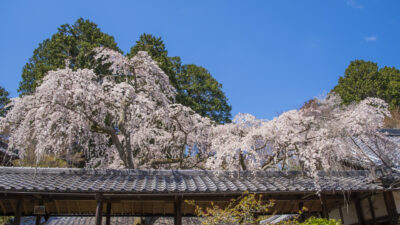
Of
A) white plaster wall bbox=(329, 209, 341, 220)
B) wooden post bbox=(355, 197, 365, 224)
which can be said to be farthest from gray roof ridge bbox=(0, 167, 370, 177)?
white plaster wall bbox=(329, 209, 341, 220)

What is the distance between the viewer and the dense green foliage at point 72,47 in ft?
67.7

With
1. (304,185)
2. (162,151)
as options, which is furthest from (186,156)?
(304,185)

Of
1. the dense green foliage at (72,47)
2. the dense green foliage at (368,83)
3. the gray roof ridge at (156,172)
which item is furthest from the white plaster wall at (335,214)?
the dense green foliage at (368,83)

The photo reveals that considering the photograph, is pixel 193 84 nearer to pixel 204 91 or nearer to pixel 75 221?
pixel 204 91

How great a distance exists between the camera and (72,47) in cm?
2234

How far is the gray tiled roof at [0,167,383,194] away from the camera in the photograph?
282 inches

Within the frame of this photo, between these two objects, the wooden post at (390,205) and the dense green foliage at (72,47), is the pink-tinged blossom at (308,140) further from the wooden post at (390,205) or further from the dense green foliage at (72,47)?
the dense green foliage at (72,47)

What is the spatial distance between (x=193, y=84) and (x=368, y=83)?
1739 centimetres

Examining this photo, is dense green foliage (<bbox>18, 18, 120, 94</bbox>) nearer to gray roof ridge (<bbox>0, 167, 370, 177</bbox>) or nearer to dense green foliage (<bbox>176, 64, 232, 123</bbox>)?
dense green foliage (<bbox>176, 64, 232, 123</bbox>)

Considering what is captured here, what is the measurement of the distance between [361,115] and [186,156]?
746 centimetres

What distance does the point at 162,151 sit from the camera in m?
15.0

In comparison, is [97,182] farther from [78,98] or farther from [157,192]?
[78,98]

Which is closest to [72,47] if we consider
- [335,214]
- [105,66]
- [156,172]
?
[105,66]

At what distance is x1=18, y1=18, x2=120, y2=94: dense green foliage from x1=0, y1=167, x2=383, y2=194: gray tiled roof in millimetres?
12308
